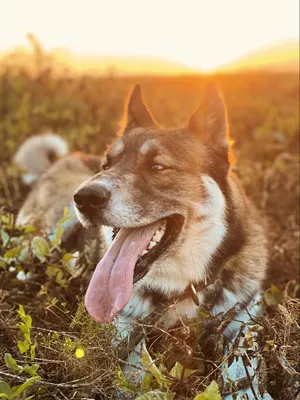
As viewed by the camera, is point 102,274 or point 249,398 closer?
point 249,398

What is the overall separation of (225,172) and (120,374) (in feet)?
4.93

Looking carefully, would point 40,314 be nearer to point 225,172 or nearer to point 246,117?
point 225,172

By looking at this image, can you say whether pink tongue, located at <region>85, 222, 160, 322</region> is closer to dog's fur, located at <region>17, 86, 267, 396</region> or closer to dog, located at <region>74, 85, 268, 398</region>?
dog, located at <region>74, 85, 268, 398</region>

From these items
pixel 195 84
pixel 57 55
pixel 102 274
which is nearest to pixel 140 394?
pixel 102 274

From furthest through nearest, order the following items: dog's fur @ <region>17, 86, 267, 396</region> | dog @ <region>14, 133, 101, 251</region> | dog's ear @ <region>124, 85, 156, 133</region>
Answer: dog @ <region>14, 133, 101, 251</region> → dog's ear @ <region>124, 85, 156, 133</region> → dog's fur @ <region>17, 86, 267, 396</region>

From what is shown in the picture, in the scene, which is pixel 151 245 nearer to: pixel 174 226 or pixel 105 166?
pixel 174 226

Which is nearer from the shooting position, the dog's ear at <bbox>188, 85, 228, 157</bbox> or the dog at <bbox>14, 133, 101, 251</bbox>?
the dog's ear at <bbox>188, 85, 228, 157</bbox>

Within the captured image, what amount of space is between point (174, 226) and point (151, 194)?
0.79ft

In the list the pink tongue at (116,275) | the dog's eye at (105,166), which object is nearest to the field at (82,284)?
the pink tongue at (116,275)

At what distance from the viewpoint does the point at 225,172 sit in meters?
3.32

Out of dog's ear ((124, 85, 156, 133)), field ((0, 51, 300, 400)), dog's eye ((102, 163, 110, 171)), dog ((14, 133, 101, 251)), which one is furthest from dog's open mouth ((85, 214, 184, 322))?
dog's ear ((124, 85, 156, 133))

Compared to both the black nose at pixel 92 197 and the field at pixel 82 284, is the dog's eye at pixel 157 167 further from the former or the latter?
the field at pixel 82 284

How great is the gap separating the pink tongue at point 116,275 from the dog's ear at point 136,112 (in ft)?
3.46

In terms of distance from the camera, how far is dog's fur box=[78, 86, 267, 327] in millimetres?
2939
